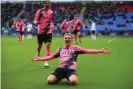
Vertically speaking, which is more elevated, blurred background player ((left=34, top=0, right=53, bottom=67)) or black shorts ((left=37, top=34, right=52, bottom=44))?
blurred background player ((left=34, top=0, right=53, bottom=67))

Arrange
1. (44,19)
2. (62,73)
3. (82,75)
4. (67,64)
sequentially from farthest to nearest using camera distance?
(44,19), (82,75), (67,64), (62,73)

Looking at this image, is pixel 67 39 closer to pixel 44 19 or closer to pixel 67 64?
pixel 67 64

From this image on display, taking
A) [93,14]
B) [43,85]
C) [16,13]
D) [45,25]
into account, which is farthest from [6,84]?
[16,13]

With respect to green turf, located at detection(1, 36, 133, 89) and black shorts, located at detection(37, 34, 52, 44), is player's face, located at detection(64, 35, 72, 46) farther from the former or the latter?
black shorts, located at detection(37, 34, 52, 44)

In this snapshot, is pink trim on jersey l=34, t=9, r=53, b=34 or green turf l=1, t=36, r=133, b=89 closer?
green turf l=1, t=36, r=133, b=89

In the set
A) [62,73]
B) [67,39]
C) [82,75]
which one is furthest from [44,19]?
[62,73]

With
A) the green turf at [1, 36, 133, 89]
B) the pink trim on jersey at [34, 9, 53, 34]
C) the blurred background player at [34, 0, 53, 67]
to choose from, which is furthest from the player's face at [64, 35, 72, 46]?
the pink trim on jersey at [34, 9, 53, 34]

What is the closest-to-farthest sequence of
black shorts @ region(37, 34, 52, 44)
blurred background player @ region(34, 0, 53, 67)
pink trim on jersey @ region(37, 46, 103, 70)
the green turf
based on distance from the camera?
1. the green turf
2. pink trim on jersey @ region(37, 46, 103, 70)
3. blurred background player @ region(34, 0, 53, 67)
4. black shorts @ region(37, 34, 52, 44)

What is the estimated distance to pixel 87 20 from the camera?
47906mm

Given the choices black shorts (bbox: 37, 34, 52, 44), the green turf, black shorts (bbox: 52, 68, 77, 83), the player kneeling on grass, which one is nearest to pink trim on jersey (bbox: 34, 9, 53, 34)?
black shorts (bbox: 37, 34, 52, 44)

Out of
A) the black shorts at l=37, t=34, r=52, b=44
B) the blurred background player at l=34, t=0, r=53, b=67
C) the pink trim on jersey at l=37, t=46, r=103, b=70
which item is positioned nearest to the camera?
the pink trim on jersey at l=37, t=46, r=103, b=70

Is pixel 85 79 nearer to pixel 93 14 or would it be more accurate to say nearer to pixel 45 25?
pixel 45 25

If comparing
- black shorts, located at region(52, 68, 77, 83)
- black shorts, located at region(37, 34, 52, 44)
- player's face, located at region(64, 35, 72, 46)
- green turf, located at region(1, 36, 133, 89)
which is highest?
player's face, located at region(64, 35, 72, 46)

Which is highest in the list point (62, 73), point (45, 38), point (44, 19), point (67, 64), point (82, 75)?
point (44, 19)
